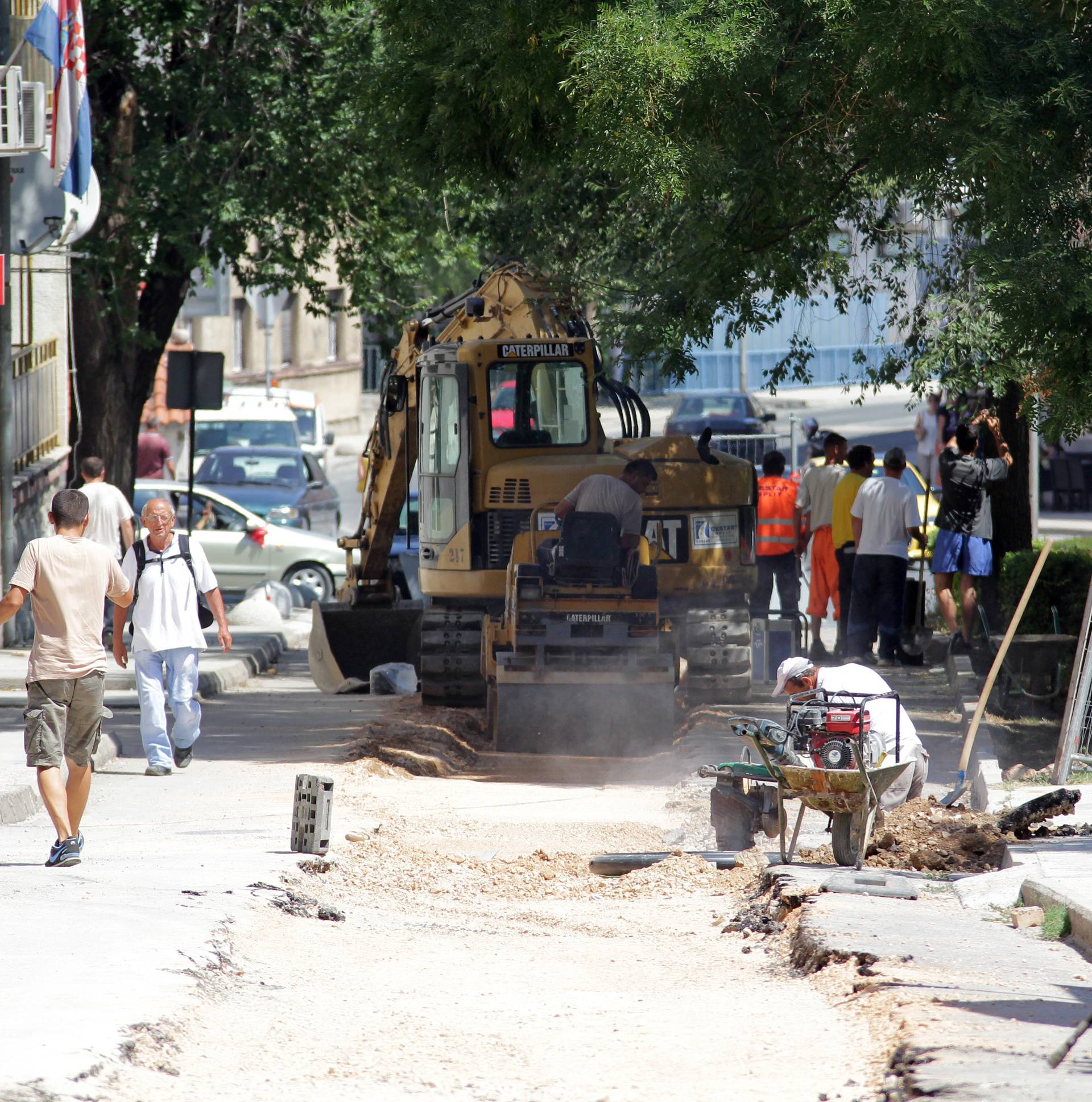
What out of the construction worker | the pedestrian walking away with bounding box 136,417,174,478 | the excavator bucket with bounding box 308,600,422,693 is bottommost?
the excavator bucket with bounding box 308,600,422,693

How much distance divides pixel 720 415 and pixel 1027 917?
104ft

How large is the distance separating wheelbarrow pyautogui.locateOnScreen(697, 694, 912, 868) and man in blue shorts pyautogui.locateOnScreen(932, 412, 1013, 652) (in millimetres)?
6754

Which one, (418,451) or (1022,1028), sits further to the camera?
(418,451)

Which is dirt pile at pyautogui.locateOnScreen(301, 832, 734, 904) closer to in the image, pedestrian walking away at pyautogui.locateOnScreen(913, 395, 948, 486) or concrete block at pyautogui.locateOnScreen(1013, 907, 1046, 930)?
concrete block at pyautogui.locateOnScreen(1013, 907, 1046, 930)

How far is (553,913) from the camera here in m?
8.00

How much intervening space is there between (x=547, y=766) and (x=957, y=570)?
5.30 metres

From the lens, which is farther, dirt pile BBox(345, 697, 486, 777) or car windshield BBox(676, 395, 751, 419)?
car windshield BBox(676, 395, 751, 419)

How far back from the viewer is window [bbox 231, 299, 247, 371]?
165 feet

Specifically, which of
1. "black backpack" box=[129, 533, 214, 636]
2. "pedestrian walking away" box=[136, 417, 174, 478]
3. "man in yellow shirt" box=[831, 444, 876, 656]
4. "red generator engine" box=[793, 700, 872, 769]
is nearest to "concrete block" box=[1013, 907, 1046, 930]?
"red generator engine" box=[793, 700, 872, 769]

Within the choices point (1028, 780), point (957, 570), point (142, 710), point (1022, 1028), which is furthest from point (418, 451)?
point (1022, 1028)

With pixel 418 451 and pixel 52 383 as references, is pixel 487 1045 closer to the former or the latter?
pixel 418 451

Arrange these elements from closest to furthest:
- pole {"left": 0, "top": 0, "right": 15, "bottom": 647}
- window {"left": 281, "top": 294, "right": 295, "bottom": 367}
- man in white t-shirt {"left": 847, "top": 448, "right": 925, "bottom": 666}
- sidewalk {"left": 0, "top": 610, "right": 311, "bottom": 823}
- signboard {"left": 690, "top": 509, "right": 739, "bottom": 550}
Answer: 1. sidewalk {"left": 0, "top": 610, "right": 311, "bottom": 823}
2. signboard {"left": 690, "top": 509, "right": 739, "bottom": 550}
3. pole {"left": 0, "top": 0, "right": 15, "bottom": 647}
4. man in white t-shirt {"left": 847, "top": 448, "right": 925, "bottom": 666}
5. window {"left": 281, "top": 294, "right": 295, "bottom": 367}

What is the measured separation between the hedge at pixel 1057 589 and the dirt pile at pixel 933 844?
479 centimetres

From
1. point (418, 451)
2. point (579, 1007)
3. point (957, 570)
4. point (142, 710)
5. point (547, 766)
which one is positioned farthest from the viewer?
point (957, 570)
